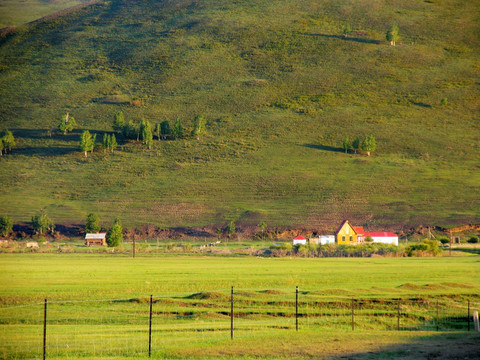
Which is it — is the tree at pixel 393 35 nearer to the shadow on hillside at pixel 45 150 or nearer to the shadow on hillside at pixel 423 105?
the shadow on hillside at pixel 423 105

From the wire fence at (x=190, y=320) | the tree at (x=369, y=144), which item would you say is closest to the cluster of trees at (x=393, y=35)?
the tree at (x=369, y=144)

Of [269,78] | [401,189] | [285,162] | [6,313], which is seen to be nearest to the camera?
[6,313]

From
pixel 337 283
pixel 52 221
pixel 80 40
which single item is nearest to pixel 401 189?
pixel 52 221

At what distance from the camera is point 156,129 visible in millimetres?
132000

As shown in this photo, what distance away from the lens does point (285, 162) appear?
117m

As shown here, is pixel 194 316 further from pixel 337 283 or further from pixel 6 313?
pixel 337 283

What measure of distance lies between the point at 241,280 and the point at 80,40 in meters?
165

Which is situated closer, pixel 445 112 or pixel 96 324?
pixel 96 324

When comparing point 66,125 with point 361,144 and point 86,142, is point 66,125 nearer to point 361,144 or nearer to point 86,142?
point 86,142

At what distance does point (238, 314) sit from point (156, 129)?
10791cm

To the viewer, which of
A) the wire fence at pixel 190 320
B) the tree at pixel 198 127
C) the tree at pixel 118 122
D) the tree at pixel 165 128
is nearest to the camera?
the wire fence at pixel 190 320

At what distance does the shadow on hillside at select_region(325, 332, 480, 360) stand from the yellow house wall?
196ft

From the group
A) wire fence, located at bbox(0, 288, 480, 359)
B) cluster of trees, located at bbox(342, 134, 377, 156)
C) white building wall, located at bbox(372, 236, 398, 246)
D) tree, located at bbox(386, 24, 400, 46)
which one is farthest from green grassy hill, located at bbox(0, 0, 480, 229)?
wire fence, located at bbox(0, 288, 480, 359)

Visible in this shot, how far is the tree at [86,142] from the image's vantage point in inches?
4889
